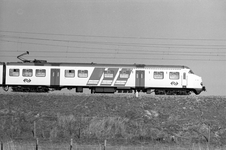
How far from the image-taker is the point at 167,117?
37781 millimetres

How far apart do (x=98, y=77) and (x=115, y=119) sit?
10533 millimetres

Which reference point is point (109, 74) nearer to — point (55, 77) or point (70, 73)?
point (70, 73)

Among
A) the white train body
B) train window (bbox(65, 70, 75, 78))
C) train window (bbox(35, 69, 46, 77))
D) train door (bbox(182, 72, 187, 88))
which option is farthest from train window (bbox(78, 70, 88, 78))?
train door (bbox(182, 72, 187, 88))

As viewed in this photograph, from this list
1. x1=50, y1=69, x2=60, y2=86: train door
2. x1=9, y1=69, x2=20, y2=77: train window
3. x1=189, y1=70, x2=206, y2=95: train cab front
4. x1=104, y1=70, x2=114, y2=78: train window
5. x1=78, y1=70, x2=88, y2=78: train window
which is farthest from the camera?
x1=189, y1=70, x2=206, y2=95: train cab front

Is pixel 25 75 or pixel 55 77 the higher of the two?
pixel 25 75

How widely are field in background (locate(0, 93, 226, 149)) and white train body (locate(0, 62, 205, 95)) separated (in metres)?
4.24

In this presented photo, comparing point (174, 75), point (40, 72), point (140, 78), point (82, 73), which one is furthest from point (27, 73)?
point (174, 75)

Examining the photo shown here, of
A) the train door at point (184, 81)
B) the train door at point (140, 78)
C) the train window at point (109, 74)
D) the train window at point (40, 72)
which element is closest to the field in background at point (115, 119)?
the train door at point (184, 81)

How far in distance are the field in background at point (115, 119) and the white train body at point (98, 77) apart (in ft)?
13.9

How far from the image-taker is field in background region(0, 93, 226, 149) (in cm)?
3362

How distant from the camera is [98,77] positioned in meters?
45.9

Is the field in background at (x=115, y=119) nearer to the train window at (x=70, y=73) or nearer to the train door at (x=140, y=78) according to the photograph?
the train window at (x=70, y=73)

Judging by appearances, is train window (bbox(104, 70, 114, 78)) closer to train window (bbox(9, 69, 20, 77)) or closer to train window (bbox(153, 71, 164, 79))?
train window (bbox(153, 71, 164, 79))

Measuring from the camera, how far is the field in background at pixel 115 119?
33625 millimetres
